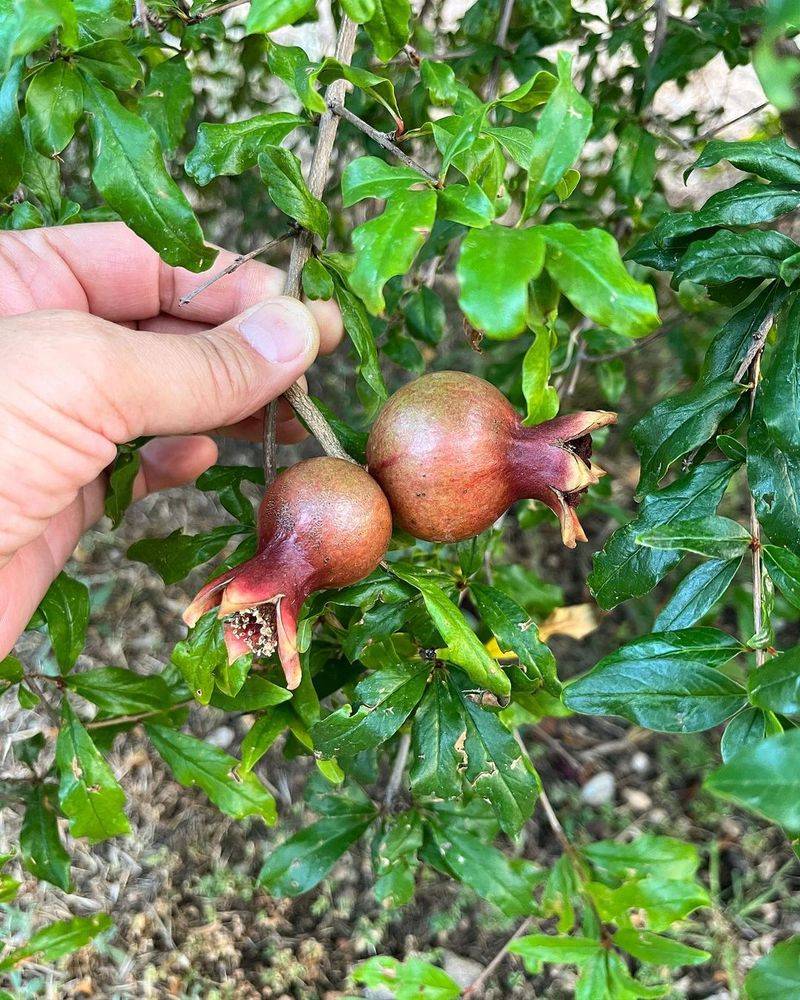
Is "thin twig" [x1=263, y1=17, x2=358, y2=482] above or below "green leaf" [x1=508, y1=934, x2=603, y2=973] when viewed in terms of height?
above

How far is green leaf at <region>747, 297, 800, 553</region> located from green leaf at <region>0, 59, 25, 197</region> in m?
0.88

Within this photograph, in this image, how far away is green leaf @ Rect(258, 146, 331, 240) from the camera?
3.01 feet

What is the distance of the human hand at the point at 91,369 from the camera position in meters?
0.96

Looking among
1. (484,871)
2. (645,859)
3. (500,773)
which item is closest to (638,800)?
(645,859)

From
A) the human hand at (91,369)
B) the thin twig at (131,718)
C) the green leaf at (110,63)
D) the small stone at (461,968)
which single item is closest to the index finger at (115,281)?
the human hand at (91,369)

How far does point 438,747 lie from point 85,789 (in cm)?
53

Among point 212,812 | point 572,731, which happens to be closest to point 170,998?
point 212,812

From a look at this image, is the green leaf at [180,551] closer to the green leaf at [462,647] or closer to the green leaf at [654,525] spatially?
the green leaf at [462,647]

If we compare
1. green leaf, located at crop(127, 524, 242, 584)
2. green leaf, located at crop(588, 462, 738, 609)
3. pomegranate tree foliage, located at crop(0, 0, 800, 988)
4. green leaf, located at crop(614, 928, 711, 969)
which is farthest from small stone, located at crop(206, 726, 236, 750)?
green leaf, located at crop(588, 462, 738, 609)

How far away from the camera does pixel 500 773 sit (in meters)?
1.05

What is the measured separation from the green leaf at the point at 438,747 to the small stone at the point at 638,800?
1480 millimetres

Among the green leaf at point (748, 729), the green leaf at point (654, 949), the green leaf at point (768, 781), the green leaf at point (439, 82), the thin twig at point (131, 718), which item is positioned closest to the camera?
the green leaf at point (768, 781)

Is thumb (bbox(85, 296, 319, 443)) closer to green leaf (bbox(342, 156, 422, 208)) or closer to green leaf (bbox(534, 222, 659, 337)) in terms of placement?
green leaf (bbox(342, 156, 422, 208))

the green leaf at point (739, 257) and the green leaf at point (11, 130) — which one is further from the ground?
the green leaf at point (11, 130)
